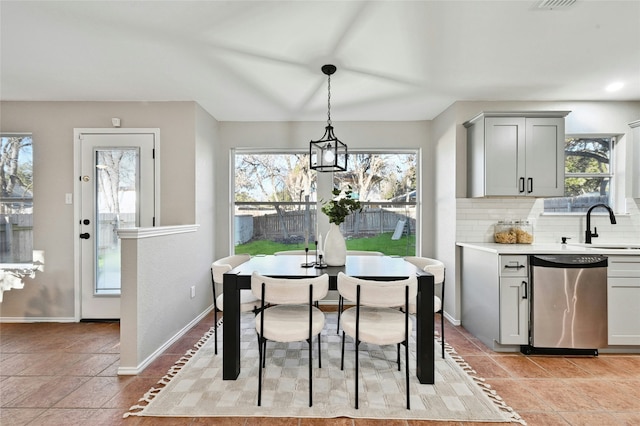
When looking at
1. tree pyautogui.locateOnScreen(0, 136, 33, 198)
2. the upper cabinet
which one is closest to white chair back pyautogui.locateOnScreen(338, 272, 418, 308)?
the upper cabinet

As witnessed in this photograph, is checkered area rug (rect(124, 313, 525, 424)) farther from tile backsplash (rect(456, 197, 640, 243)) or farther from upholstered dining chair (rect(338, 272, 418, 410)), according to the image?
tile backsplash (rect(456, 197, 640, 243))

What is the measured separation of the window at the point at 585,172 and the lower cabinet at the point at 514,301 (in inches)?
53.0

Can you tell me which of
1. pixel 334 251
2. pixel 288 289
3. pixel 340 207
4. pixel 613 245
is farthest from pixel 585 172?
pixel 288 289

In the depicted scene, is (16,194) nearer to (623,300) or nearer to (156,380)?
(156,380)

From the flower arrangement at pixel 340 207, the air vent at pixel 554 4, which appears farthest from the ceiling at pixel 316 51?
the flower arrangement at pixel 340 207

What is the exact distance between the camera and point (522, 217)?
3.73 m

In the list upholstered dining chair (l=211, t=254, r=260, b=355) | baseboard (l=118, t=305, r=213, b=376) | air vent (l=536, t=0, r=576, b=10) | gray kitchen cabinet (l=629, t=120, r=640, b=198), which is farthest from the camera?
gray kitchen cabinet (l=629, t=120, r=640, b=198)

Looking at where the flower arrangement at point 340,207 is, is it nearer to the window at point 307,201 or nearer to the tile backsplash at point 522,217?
the tile backsplash at point 522,217

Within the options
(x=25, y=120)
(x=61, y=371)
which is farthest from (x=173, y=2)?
(x=25, y=120)

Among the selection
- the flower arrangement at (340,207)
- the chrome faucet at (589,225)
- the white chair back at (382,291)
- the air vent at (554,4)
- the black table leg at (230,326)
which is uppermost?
the air vent at (554,4)

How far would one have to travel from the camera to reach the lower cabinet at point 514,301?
2.92 meters

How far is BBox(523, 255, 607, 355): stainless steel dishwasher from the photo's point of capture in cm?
Result: 287

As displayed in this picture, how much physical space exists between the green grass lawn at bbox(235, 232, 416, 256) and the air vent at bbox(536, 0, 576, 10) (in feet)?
9.99

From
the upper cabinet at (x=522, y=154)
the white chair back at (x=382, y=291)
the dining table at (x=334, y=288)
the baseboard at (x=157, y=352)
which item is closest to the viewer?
the white chair back at (x=382, y=291)
